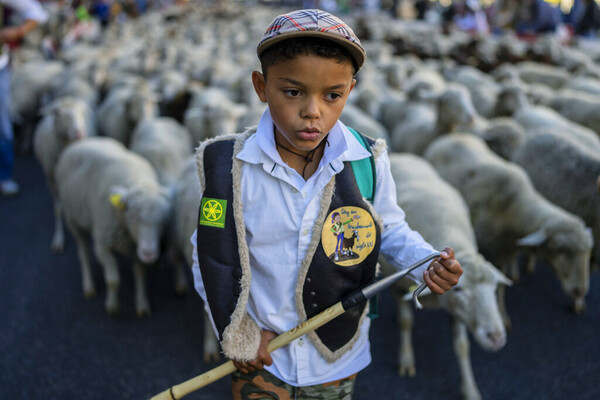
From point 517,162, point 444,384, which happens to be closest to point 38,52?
point 517,162

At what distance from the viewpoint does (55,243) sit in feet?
13.1

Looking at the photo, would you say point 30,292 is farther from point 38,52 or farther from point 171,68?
point 38,52

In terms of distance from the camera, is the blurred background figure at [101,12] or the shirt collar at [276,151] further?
the blurred background figure at [101,12]

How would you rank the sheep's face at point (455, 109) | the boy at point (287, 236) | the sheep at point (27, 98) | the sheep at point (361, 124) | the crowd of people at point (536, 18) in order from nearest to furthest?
the boy at point (287, 236)
the sheep's face at point (455, 109)
the sheep at point (361, 124)
the sheep at point (27, 98)
the crowd of people at point (536, 18)

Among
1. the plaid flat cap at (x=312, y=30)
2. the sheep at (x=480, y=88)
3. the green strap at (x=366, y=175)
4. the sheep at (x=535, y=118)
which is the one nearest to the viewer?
the plaid flat cap at (x=312, y=30)

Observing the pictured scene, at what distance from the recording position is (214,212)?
3.88ft

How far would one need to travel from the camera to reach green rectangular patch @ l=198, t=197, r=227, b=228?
1.18m

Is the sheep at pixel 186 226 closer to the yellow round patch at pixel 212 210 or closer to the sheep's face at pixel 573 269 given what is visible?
the yellow round patch at pixel 212 210

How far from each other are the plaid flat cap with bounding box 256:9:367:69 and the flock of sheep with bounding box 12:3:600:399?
1.51m

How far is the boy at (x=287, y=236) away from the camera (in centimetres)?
113

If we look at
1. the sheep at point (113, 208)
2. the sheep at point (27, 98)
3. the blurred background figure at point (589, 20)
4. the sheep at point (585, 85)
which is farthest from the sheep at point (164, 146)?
the blurred background figure at point (589, 20)

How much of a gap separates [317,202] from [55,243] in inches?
139

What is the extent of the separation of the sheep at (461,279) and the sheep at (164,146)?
1.80 metres

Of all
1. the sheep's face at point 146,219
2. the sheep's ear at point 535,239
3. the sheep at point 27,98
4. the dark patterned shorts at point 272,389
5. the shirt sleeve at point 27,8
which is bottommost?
the sheep at point 27,98
